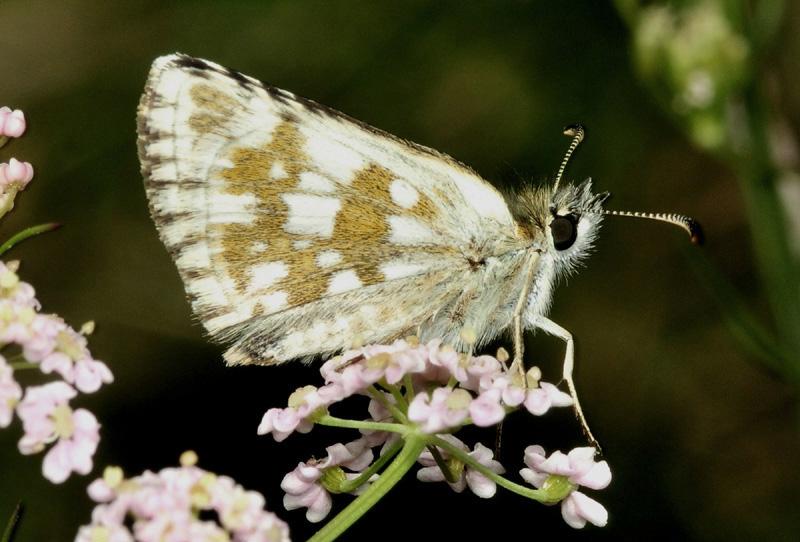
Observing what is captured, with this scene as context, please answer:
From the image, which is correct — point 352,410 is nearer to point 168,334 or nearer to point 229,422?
point 229,422

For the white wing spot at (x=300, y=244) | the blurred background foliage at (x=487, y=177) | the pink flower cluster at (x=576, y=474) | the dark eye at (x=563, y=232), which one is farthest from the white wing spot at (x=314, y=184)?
the blurred background foliage at (x=487, y=177)

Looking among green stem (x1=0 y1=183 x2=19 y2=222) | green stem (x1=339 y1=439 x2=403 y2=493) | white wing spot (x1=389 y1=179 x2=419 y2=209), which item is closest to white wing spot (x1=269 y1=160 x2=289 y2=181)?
white wing spot (x1=389 y1=179 x2=419 y2=209)

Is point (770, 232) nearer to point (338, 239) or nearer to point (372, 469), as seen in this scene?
point (338, 239)

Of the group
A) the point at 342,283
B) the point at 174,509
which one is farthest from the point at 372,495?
the point at 342,283

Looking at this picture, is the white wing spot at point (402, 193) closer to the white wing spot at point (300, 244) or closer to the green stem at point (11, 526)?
the white wing spot at point (300, 244)

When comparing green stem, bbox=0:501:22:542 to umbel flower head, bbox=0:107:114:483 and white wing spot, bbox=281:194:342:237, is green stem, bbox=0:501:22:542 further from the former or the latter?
white wing spot, bbox=281:194:342:237

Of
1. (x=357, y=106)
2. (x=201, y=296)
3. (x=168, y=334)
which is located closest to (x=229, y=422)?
(x=168, y=334)
